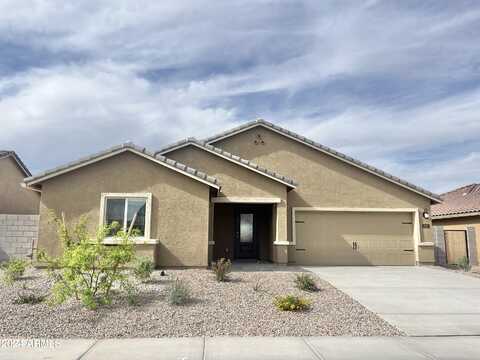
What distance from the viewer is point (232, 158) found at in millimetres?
14562

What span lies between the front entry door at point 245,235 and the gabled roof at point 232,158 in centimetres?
274

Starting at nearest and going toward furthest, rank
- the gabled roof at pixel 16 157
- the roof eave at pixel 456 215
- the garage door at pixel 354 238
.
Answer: the garage door at pixel 354 238, the roof eave at pixel 456 215, the gabled roof at pixel 16 157

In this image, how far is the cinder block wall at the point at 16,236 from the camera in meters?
13.4

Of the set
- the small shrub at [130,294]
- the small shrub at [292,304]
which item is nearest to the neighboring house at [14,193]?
the small shrub at [130,294]

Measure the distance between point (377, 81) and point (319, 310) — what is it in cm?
1007

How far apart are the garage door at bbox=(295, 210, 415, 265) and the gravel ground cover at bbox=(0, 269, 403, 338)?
→ 6.38 meters

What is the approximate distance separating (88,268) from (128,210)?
456 centimetres

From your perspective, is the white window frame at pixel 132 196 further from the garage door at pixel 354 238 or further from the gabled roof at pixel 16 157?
the gabled roof at pixel 16 157

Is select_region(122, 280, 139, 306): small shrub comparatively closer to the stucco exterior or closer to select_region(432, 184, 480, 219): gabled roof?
the stucco exterior

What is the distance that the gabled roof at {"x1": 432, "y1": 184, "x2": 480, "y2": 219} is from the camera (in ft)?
60.4

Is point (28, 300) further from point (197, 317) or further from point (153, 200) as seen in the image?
point (153, 200)

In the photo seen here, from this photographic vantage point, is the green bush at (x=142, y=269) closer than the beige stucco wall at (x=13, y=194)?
Yes

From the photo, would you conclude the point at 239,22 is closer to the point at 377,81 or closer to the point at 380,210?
the point at 377,81

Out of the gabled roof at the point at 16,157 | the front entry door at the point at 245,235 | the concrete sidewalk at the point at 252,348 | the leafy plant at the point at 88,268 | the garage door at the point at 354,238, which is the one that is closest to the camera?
the concrete sidewalk at the point at 252,348
